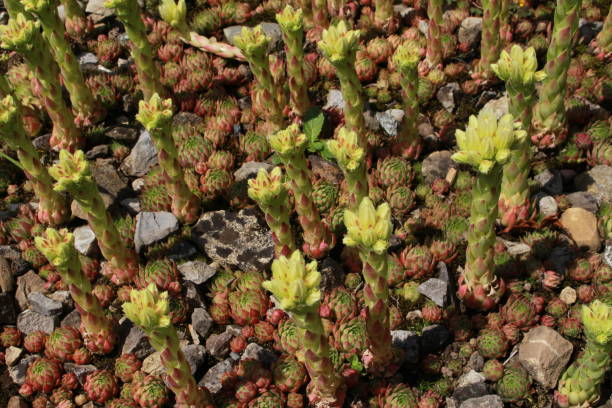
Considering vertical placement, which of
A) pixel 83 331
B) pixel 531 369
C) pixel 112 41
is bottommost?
pixel 531 369

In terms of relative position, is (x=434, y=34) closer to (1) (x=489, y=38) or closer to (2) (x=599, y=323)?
(1) (x=489, y=38)

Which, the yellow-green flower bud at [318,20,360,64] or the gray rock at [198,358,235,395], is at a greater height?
the yellow-green flower bud at [318,20,360,64]

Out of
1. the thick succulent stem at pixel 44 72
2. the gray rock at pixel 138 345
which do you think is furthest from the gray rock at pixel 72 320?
the thick succulent stem at pixel 44 72

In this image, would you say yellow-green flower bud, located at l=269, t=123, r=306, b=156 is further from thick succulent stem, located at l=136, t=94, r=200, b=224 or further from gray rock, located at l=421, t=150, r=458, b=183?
gray rock, located at l=421, t=150, r=458, b=183

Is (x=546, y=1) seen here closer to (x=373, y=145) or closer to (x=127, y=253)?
(x=373, y=145)

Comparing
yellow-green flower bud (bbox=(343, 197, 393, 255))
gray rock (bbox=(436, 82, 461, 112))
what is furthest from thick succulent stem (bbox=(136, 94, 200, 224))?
gray rock (bbox=(436, 82, 461, 112))

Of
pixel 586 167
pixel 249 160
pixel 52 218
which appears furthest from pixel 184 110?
pixel 586 167
